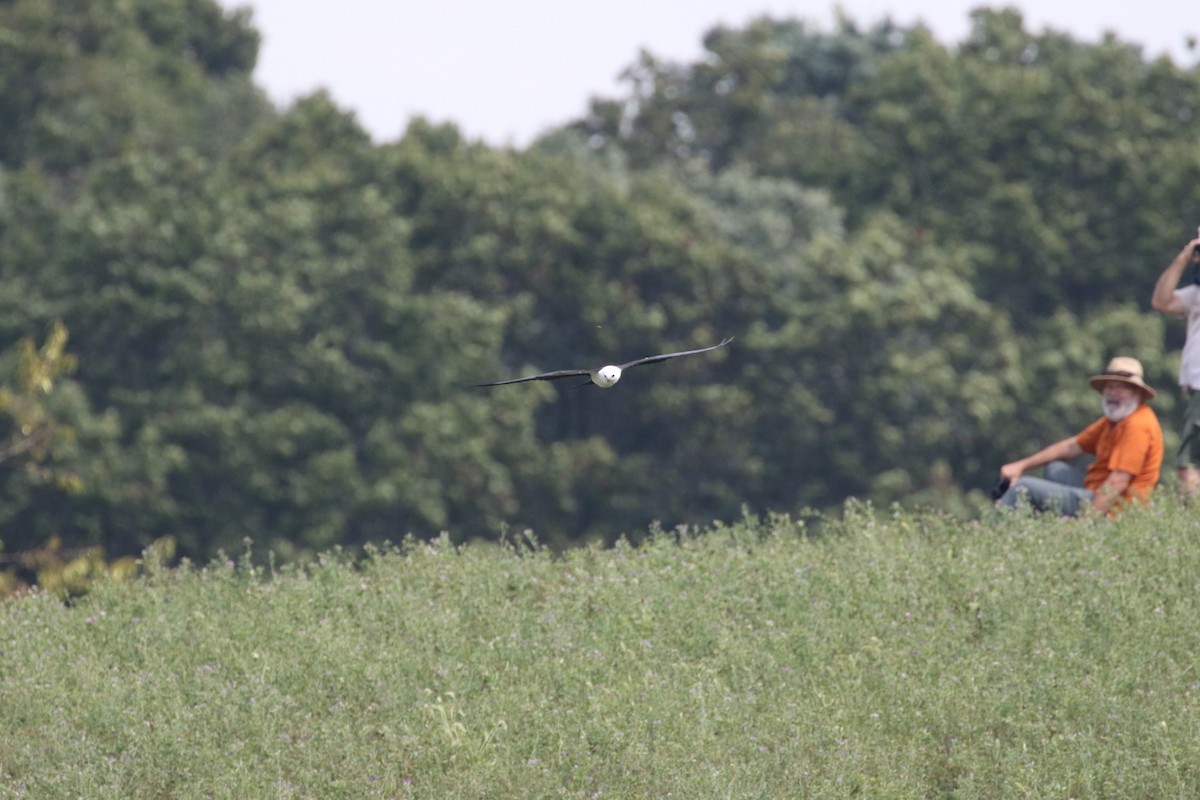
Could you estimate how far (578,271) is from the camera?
126 ft

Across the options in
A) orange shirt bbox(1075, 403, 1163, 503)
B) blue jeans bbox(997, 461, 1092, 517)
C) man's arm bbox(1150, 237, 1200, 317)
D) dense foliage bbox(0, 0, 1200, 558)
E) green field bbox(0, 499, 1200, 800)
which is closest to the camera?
green field bbox(0, 499, 1200, 800)

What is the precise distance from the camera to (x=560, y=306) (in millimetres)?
38406

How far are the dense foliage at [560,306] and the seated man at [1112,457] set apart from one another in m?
19.6

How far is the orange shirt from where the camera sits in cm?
1342

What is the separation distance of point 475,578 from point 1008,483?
4154 millimetres

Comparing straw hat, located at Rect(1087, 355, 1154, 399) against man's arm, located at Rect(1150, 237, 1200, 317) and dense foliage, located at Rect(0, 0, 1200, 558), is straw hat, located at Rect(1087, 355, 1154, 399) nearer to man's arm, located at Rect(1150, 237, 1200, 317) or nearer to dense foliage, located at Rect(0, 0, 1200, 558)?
man's arm, located at Rect(1150, 237, 1200, 317)

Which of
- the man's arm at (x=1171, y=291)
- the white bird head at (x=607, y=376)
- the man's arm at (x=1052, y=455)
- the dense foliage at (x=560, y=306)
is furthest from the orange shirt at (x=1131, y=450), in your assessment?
the dense foliage at (x=560, y=306)

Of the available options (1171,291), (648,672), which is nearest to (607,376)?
(648,672)

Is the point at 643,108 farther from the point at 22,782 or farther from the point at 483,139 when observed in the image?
the point at 22,782

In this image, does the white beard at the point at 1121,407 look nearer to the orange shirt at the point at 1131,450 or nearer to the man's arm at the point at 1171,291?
the orange shirt at the point at 1131,450

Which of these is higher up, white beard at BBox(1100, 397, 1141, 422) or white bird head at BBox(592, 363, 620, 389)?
white bird head at BBox(592, 363, 620, 389)

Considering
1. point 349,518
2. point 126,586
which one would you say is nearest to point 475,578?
point 126,586

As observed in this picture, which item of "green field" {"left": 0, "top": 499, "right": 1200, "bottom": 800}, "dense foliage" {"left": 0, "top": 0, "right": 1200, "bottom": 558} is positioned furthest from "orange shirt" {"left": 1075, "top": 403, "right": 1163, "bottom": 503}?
"dense foliage" {"left": 0, "top": 0, "right": 1200, "bottom": 558}

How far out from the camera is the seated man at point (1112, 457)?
13430mm
